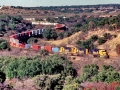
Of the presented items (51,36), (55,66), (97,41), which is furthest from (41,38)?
(55,66)

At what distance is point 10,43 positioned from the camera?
231 feet

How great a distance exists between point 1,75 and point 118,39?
1172 inches

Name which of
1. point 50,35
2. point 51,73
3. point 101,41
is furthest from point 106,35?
point 51,73

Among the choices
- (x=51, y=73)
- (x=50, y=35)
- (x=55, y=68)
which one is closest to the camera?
(x=51, y=73)

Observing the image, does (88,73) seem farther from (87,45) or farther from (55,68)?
(87,45)

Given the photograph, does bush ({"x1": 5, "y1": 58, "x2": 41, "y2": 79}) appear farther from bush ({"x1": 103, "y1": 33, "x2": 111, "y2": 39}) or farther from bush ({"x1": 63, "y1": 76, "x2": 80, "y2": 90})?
bush ({"x1": 103, "y1": 33, "x2": 111, "y2": 39})

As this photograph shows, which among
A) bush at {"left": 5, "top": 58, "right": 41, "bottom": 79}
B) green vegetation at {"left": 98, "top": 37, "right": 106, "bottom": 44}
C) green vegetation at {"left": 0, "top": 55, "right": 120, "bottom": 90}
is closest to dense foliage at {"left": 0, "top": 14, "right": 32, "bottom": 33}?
green vegetation at {"left": 98, "top": 37, "right": 106, "bottom": 44}

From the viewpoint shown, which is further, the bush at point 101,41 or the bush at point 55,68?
the bush at point 101,41

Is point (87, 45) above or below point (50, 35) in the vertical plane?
above

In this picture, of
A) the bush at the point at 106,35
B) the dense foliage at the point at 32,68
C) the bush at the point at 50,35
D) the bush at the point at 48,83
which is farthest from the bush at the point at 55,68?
the bush at the point at 50,35

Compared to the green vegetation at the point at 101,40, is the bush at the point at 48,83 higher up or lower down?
higher up

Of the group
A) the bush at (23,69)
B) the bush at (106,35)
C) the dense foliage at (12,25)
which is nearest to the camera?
the bush at (23,69)

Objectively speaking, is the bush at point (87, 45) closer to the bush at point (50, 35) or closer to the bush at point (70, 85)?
the bush at point (50, 35)

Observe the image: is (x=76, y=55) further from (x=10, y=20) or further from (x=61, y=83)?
(x=10, y=20)
